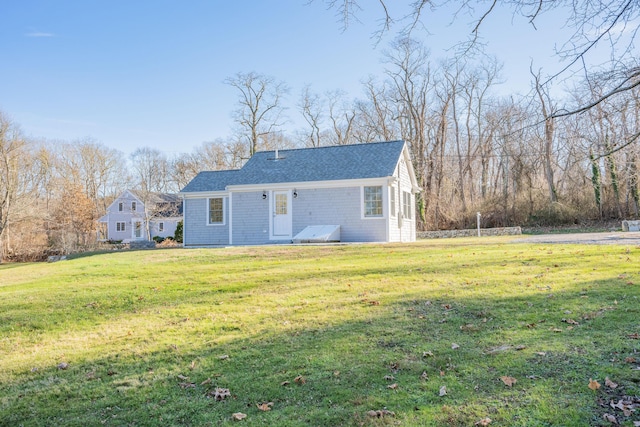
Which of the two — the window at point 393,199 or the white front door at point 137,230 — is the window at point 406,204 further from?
the white front door at point 137,230

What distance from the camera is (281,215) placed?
738 inches

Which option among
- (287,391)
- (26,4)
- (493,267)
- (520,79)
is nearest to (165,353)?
(287,391)

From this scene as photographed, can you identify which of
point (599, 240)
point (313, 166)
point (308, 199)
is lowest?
point (599, 240)

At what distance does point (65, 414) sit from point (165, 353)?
48.0 inches

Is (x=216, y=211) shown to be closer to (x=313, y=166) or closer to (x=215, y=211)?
(x=215, y=211)

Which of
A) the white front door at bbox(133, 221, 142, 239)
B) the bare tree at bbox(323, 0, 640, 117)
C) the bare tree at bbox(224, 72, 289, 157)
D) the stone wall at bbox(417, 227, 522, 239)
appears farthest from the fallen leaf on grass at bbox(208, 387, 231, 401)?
the white front door at bbox(133, 221, 142, 239)

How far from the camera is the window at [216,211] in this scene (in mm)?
20422

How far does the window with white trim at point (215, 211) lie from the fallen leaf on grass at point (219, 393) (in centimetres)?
1713

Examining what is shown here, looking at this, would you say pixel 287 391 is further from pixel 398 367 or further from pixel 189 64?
pixel 189 64

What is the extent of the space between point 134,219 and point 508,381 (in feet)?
147

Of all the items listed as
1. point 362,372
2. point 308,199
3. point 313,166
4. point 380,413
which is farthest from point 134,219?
point 380,413

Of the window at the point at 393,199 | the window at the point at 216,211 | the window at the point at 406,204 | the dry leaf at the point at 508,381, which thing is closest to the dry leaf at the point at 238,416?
the dry leaf at the point at 508,381

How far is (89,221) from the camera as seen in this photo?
113 feet

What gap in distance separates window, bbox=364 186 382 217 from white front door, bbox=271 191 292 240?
133 inches
